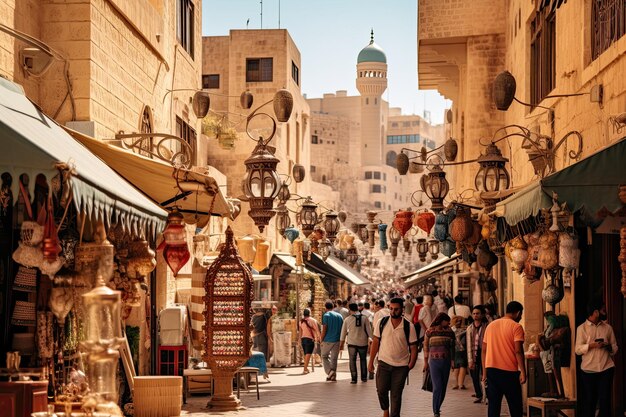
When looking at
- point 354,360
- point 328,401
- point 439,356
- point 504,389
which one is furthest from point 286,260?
point 504,389

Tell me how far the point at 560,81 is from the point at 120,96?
5691 mm

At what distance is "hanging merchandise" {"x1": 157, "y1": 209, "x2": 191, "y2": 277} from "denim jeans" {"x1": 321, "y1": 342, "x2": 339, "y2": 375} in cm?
903

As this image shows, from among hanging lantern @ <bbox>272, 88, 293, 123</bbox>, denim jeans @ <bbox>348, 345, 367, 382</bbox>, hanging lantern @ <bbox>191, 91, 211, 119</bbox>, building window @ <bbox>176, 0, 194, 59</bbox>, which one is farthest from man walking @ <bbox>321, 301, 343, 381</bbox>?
hanging lantern @ <bbox>272, 88, 293, 123</bbox>

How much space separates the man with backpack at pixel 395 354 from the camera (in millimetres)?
12609

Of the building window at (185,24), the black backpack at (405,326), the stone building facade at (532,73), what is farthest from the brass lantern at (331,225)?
the black backpack at (405,326)

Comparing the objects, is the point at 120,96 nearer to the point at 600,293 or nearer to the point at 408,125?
the point at 600,293

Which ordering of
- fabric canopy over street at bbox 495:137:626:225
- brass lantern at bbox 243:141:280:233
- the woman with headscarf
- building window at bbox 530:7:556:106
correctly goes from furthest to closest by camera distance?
1. building window at bbox 530:7:556:106
2. the woman with headscarf
3. brass lantern at bbox 243:141:280:233
4. fabric canopy over street at bbox 495:137:626:225

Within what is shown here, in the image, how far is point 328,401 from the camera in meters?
16.0

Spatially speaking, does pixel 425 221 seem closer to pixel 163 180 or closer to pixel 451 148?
pixel 451 148

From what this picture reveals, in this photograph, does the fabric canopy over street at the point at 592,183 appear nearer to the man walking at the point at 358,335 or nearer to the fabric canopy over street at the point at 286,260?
the man walking at the point at 358,335

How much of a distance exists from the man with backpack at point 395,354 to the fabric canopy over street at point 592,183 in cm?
400

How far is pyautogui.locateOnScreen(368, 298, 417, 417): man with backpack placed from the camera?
1261 cm

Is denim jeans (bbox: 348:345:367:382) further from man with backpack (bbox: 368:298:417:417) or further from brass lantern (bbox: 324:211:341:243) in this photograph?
man with backpack (bbox: 368:298:417:417)

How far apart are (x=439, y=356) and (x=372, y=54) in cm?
10365
